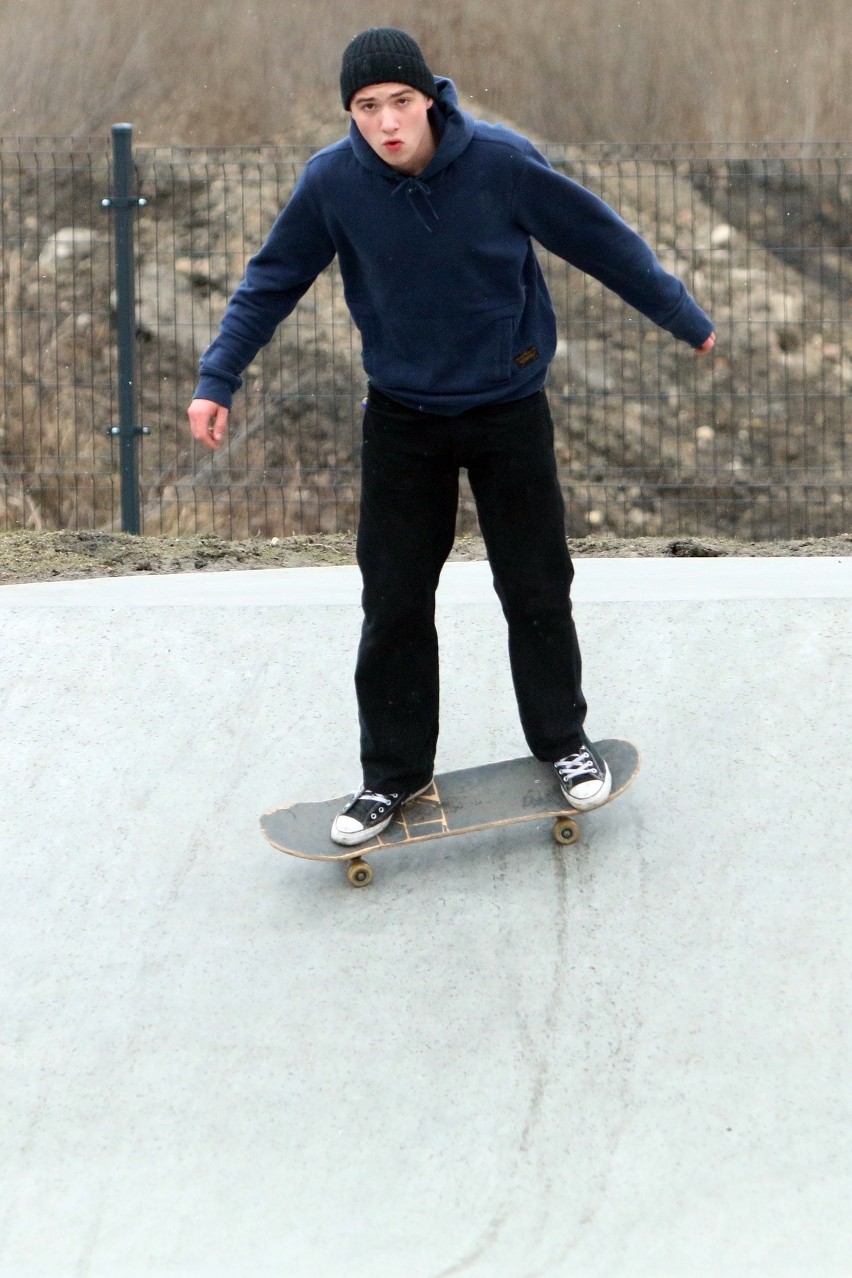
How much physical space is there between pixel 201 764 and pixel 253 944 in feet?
2.32

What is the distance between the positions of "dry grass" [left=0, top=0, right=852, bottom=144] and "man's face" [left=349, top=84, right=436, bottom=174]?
9177mm

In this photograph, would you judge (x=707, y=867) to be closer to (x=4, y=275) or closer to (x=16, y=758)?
(x=16, y=758)

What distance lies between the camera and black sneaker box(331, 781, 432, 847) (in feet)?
10.6

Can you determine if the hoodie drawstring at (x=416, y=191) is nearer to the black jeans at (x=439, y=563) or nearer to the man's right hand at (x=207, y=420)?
the black jeans at (x=439, y=563)

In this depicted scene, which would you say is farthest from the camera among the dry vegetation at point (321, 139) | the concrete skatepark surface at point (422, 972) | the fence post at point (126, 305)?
the dry vegetation at point (321, 139)

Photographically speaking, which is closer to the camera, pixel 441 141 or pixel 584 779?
pixel 441 141

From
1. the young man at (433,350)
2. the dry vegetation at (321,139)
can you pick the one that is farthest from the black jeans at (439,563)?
the dry vegetation at (321,139)

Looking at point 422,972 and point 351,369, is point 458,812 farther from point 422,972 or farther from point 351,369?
point 351,369

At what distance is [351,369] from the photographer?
9898mm

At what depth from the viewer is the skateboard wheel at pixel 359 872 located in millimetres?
3264

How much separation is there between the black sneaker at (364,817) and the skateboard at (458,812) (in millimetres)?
21

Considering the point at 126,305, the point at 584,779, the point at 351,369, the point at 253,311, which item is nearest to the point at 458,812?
the point at 584,779

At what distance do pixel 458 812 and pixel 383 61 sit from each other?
1.68 m

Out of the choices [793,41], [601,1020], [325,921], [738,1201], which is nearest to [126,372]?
[325,921]
